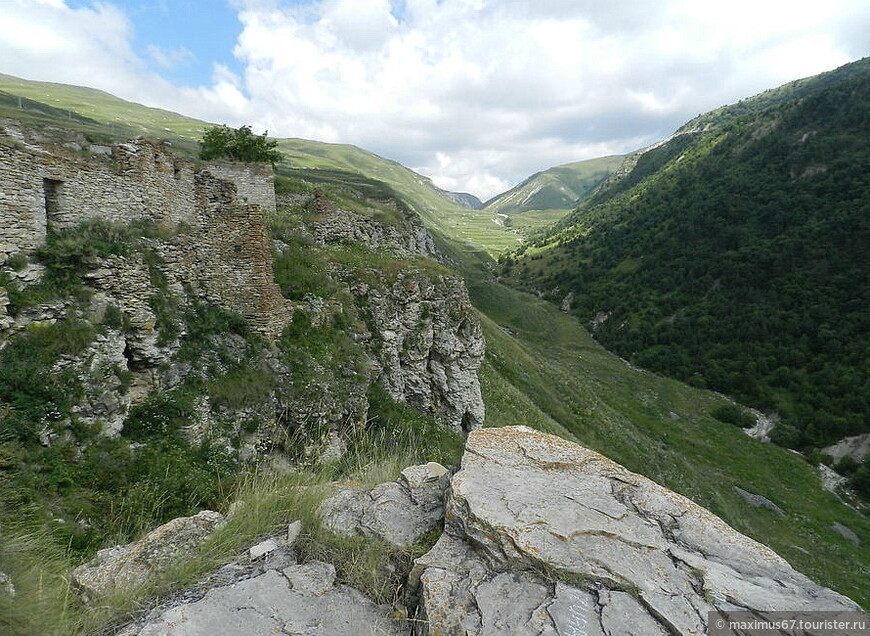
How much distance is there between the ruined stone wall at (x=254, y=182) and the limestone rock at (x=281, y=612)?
75.3 feet

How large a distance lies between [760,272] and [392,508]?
133309 mm

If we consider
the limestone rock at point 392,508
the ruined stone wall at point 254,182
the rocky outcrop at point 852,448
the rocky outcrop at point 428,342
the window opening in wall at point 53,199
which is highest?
the ruined stone wall at point 254,182

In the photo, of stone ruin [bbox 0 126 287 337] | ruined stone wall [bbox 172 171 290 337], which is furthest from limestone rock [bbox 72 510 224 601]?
ruined stone wall [bbox 172 171 290 337]

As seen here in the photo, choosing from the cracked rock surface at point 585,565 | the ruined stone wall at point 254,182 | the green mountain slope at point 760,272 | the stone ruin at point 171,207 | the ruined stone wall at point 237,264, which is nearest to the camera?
the cracked rock surface at point 585,565

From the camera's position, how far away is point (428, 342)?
20812mm

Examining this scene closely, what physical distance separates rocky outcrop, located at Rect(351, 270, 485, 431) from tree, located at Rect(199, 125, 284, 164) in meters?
22.7

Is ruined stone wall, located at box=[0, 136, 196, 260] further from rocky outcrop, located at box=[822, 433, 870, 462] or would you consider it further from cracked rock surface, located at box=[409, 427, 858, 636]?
rocky outcrop, located at box=[822, 433, 870, 462]

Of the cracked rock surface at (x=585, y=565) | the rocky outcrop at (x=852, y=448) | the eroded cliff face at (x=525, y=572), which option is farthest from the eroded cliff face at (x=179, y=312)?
the rocky outcrop at (x=852, y=448)

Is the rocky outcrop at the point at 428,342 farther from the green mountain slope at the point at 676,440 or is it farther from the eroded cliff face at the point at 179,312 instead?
the green mountain slope at the point at 676,440

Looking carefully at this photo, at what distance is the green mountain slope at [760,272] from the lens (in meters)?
82.2

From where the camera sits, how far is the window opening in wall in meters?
10.0

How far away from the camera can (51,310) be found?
8.54m

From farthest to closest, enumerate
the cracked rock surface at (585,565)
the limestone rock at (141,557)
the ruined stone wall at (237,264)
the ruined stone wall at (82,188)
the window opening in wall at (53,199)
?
the ruined stone wall at (237,264), the window opening in wall at (53,199), the ruined stone wall at (82,188), the limestone rock at (141,557), the cracked rock surface at (585,565)

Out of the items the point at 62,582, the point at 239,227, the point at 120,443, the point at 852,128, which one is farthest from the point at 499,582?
the point at 852,128
